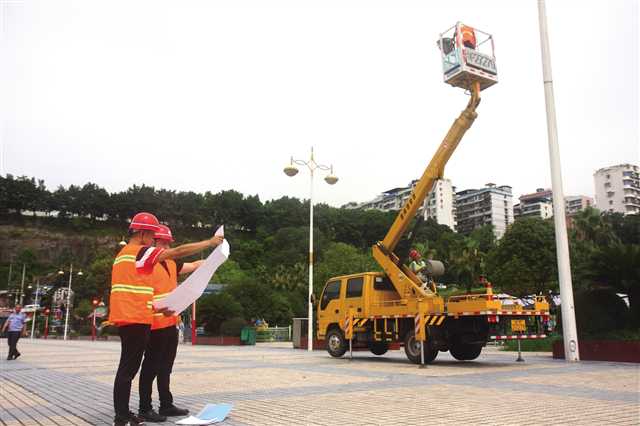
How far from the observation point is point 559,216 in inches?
529

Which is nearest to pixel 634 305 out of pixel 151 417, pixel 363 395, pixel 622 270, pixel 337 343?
pixel 622 270

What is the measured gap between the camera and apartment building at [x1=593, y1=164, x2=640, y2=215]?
123 m

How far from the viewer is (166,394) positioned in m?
5.53

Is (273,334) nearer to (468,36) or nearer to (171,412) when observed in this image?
(468,36)

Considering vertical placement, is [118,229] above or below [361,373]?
above

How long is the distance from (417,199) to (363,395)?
842cm

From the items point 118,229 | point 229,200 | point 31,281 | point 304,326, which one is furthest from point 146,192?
point 304,326

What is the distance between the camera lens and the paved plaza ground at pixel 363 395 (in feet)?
17.2

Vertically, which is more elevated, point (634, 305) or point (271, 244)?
point (271, 244)

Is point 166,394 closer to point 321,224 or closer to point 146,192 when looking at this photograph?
Answer: point 321,224

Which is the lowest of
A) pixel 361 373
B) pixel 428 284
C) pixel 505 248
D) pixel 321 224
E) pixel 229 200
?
pixel 361 373

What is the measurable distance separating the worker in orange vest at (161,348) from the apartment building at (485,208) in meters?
128

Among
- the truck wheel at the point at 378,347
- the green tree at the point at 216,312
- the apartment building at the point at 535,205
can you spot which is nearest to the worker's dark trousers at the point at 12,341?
the truck wheel at the point at 378,347

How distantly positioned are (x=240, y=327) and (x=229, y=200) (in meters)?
88.4
